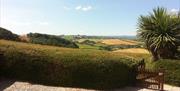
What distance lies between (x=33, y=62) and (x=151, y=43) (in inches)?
343

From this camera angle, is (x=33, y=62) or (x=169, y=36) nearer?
(x=33, y=62)

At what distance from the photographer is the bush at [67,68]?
16500 mm

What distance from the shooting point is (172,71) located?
18781 mm

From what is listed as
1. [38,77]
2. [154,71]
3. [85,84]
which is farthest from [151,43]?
[38,77]

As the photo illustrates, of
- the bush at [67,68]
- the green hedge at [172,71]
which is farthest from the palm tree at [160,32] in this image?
the bush at [67,68]

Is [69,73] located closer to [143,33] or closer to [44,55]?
[44,55]

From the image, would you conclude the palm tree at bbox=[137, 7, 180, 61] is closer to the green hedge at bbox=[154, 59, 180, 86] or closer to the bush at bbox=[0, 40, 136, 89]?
the green hedge at bbox=[154, 59, 180, 86]

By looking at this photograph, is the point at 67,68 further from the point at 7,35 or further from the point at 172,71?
the point at 7,35

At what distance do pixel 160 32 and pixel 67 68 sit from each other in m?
7.97

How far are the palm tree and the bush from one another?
4061 mm

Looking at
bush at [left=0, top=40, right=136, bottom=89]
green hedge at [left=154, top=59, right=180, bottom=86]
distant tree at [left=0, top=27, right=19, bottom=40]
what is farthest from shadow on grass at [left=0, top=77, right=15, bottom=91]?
green hedge at [left=154, top=59, right=180, bottom=86]

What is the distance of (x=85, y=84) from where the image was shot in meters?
16.5

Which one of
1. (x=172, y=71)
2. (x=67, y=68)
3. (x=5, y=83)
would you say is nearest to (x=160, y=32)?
(x=172, y=71)

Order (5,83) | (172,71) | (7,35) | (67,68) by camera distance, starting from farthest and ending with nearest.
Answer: (7,35)
(172,71)
(5,83)
(67,68)
